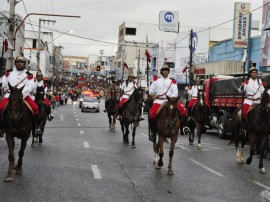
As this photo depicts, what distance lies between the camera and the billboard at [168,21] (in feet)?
262

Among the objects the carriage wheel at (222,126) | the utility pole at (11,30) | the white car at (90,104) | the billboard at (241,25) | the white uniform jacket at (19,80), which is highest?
the billboard at (241,25)

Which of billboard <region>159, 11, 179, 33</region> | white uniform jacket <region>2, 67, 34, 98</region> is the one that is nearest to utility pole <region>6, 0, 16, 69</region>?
white uniform jacket <region>2, 67, 34, 98</region>

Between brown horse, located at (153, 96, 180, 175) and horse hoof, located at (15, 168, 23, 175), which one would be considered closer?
horse hoof, located at (15, 168, 23, 175)

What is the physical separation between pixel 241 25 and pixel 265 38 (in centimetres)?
359

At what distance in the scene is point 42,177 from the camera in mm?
9562

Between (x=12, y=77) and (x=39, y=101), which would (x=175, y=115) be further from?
(x=39, y=101)

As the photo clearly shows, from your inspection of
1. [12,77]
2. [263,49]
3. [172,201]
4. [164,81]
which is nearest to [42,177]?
[12,77]

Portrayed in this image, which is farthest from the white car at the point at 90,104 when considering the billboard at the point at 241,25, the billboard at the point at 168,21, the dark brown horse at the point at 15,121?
the billboard at the point at 168,21

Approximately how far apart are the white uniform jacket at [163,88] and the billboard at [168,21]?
227ft

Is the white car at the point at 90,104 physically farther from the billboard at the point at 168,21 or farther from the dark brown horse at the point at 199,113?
the billboard at the point at 168,21

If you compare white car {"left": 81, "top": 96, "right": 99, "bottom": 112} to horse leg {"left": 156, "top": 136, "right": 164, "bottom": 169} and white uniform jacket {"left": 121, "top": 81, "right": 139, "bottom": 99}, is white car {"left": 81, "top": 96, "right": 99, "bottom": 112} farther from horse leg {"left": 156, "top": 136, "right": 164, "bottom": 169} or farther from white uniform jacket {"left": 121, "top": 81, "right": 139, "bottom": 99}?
horse leg {"left": 156, "top": 136, "right": 164, "bottom": 169}

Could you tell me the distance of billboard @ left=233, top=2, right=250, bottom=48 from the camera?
1502 inches

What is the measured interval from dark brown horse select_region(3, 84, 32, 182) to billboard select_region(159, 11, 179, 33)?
7132 cm

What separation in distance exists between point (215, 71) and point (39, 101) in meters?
31.4
